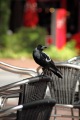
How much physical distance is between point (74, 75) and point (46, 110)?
1.38 m

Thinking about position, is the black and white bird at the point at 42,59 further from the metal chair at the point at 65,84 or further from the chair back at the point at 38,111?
the chair back at the point at 38,111

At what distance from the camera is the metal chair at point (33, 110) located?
3.79 meters

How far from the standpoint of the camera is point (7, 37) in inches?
715

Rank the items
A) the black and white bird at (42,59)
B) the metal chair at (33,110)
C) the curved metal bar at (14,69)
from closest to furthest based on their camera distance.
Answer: the metal chair at (33,110)
the black and white bird at (42,59)
the curved metal bar at (14,69)

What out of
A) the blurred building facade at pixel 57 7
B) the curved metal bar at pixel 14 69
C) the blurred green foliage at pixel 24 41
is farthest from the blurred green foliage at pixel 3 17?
the curved metal bar at pixel 14 69

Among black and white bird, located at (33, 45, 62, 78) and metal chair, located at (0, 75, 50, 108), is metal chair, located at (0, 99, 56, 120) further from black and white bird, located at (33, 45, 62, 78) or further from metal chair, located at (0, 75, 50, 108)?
black and white bird, located at (33, 45, 62, 78)

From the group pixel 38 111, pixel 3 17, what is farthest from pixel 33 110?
pixel 3 17

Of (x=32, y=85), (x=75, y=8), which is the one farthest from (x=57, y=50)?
(x=32, y=85)

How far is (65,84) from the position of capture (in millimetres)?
5320

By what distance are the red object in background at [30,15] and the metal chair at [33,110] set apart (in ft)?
51.1

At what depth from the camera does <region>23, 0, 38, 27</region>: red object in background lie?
770 inches


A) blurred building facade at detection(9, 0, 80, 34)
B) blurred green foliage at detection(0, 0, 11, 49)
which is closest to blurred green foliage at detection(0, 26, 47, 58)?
blurred green foliage at detection(0, 0, 11, 49)

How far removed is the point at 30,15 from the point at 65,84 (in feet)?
48.1

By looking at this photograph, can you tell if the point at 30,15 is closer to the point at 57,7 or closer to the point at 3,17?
the point at 3,17
